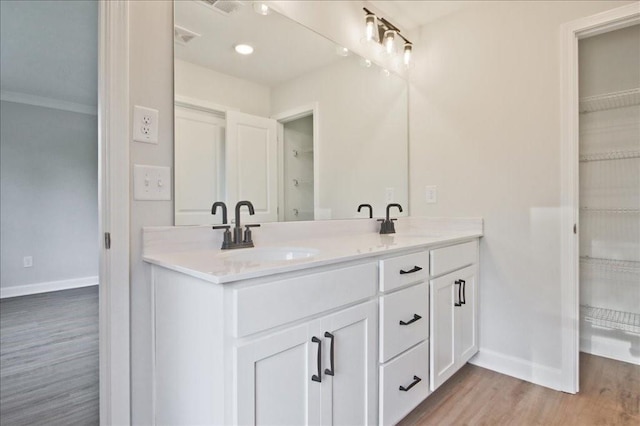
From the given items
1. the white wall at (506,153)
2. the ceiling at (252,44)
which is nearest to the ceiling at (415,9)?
the white wall at (506,153)

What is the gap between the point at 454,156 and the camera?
231cm

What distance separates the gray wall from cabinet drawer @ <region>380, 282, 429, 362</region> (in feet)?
15.3

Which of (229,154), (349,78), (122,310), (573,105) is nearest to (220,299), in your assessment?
(122,310)

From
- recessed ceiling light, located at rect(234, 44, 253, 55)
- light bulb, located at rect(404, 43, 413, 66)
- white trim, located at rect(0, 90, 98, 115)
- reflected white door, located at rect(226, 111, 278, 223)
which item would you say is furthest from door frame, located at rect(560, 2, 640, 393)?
white trim, located at rect(0, 90, 98, 115)

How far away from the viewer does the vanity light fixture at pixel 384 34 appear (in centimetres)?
213

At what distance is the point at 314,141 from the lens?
6.47ft

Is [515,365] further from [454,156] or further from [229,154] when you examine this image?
[229,154]

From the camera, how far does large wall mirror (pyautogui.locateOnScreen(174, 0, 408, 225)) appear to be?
4.63ft

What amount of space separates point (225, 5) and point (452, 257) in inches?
65.5

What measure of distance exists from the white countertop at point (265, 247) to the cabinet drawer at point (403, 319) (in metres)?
0.20

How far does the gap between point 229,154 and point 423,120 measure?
59.4 inches

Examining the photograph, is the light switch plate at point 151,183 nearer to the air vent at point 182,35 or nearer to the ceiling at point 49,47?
the air vent at point 182,35

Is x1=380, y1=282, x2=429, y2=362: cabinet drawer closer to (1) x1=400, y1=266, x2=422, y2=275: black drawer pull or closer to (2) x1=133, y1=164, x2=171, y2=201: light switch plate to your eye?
(1) x1=400, y1=266, x2=422, y2=275: black drawer pull

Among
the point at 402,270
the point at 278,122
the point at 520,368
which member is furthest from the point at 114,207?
the point at 520,368
